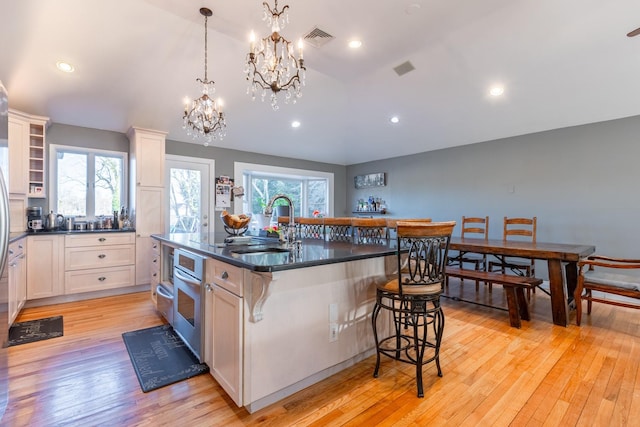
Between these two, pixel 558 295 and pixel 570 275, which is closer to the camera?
pixel 558 295

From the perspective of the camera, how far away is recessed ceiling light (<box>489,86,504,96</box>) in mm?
3811

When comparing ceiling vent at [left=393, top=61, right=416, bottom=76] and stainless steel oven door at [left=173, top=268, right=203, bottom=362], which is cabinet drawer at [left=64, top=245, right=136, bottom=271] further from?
ceiling vent at [left=393, top=61, right=416, bottom=76]

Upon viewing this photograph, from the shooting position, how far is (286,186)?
685cm

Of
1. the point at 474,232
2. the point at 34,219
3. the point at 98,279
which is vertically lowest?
the point at 98,279

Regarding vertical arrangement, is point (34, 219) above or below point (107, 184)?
below

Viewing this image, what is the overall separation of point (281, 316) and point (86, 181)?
13.7 ft

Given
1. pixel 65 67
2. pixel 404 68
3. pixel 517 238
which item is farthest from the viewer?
pixel 517 238

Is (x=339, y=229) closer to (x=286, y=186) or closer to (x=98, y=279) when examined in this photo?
(x=98, y=279)

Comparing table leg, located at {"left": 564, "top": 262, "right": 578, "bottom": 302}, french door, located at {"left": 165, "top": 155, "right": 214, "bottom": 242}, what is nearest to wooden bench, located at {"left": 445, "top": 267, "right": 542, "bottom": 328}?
table leg, located at {"left": 564, "top": 262, "right": 578, "bottom": 302}

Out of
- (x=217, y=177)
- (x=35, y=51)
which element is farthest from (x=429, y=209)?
(x=35, y=51)

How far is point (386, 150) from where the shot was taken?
6.17 meters

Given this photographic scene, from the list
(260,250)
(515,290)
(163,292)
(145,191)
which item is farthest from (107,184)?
(515,290)

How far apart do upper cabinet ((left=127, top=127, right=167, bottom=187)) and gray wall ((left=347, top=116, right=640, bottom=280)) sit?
4627 mm

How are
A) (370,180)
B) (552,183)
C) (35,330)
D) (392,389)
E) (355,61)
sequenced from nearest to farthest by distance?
(392,389)
(35,330)
(355,61)
(552,183)
(370,180)
